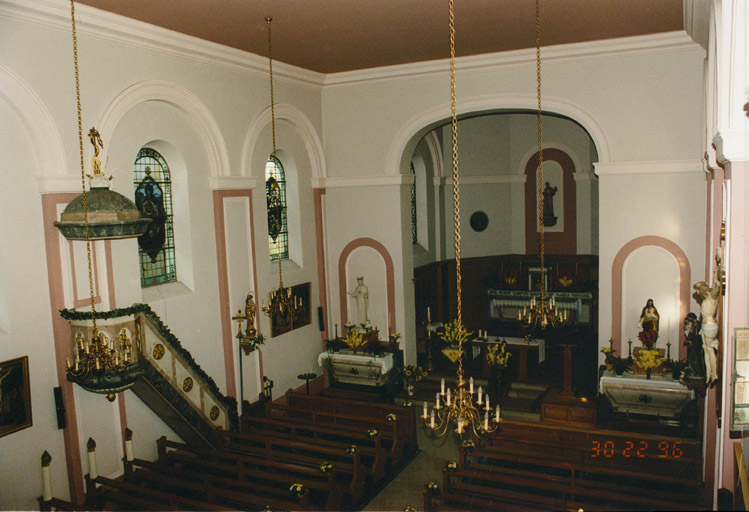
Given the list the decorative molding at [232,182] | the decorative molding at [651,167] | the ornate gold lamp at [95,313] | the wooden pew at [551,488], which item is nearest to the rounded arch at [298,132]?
the decorative molding at [232,182]

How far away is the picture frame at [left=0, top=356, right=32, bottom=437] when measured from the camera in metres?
8.18

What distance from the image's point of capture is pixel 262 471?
9078mm

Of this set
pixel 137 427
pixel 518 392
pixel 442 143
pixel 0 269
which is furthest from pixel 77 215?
pixel 442 143

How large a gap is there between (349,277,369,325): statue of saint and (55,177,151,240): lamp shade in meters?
7.19

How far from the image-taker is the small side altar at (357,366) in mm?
13797

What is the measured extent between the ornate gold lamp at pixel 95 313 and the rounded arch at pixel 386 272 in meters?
6.41

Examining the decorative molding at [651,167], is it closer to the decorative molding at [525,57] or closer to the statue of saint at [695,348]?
the decorative molding at [525,57]

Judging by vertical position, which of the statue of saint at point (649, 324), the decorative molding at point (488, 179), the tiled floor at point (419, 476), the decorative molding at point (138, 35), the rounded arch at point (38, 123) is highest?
the decorative molding at point (138, 35)

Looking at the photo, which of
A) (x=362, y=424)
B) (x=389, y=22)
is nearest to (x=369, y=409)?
(x=362, y=424)

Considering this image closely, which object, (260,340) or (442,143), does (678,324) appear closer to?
(260,340)

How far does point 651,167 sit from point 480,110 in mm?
3507

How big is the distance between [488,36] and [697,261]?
17.9 ft

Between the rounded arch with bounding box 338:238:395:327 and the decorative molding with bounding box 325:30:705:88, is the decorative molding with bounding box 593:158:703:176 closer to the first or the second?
the decorative molding with bounding box 325:30:705:88

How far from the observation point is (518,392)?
1410 cm
